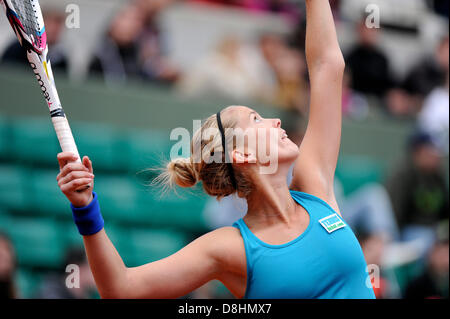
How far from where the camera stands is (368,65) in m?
6.78

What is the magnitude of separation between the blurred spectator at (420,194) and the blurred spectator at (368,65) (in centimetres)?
103

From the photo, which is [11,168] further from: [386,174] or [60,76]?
[386,174]

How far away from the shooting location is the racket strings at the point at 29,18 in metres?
2.42

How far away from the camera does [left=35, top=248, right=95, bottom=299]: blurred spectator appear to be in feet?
15.8

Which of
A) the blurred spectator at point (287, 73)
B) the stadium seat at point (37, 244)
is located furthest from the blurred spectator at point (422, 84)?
the stadium seat at point (37, 244)

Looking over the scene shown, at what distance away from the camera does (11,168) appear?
6.04 meters

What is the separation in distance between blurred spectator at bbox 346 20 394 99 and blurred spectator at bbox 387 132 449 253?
40.4 inches

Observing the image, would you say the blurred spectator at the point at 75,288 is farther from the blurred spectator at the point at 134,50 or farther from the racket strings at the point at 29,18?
the racket strings at the point at 29,18

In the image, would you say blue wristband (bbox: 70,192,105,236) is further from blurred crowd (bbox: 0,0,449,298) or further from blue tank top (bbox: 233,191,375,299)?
blurred crowd (bbox: 0,0,449,298)

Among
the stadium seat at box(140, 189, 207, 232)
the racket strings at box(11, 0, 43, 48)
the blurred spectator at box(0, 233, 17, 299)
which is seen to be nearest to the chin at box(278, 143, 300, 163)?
the racket strings at box(11, 0, 43, 48)

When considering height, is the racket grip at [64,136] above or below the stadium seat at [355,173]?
above

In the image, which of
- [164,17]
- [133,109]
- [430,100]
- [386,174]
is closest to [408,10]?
[430,100]

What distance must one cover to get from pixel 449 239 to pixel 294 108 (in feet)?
6.52

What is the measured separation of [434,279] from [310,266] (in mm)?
3629
